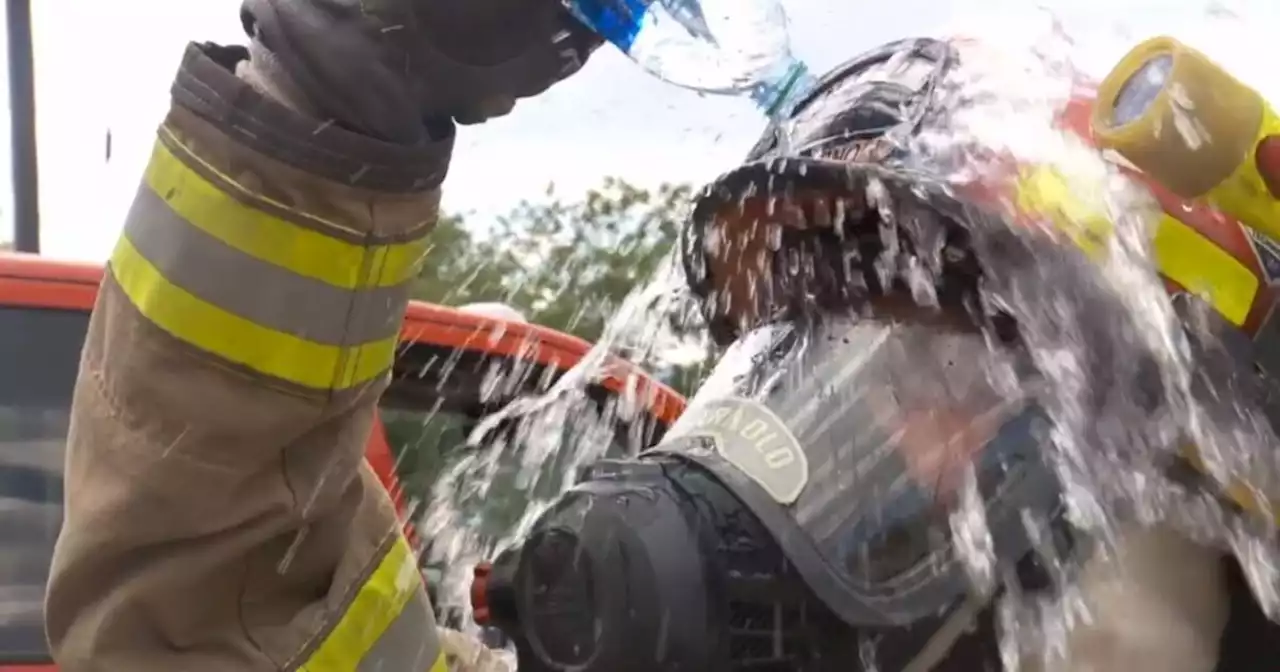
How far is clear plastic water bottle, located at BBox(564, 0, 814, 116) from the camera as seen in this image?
1801 millimetres

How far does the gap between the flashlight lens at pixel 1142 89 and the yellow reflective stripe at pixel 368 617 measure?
2.65 feet

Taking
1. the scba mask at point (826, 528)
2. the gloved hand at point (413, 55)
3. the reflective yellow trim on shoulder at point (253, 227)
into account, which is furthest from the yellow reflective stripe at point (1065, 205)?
the reflective yellow trim on shoulder at point (253, 227)

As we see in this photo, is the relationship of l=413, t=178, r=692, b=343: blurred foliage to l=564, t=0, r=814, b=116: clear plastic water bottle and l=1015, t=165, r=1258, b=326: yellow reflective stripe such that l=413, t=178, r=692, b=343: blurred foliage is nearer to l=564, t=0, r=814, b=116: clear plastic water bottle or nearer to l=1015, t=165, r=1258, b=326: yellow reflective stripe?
l=564, t=0, r=814, b=116: clear plastic water bottle

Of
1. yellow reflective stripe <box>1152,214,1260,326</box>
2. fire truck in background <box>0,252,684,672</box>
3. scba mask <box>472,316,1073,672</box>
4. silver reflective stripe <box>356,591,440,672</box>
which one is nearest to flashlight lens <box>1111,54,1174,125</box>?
yellow reflective stripe <box>1152,214,1260,326</box>

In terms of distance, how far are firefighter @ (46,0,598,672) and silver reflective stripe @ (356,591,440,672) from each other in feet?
0.42

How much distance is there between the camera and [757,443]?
5.05 ft

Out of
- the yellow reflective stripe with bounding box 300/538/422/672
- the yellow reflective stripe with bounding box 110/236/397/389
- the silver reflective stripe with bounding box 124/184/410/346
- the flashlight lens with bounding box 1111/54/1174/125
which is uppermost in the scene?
the flashlight lens with bounding box 1111/54/1174/125

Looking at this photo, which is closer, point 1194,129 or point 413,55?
point 413,55

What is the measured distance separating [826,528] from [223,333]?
0.57 m

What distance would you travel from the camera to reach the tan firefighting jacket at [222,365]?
1.30 m

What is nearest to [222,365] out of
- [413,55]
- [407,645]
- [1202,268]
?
[413,55]

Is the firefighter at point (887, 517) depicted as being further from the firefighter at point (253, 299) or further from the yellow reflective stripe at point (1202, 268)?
the firefighter at point (253, 299)

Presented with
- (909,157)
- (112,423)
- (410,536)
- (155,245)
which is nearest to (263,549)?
(112,423)

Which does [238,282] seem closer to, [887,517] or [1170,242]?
[887,517]
